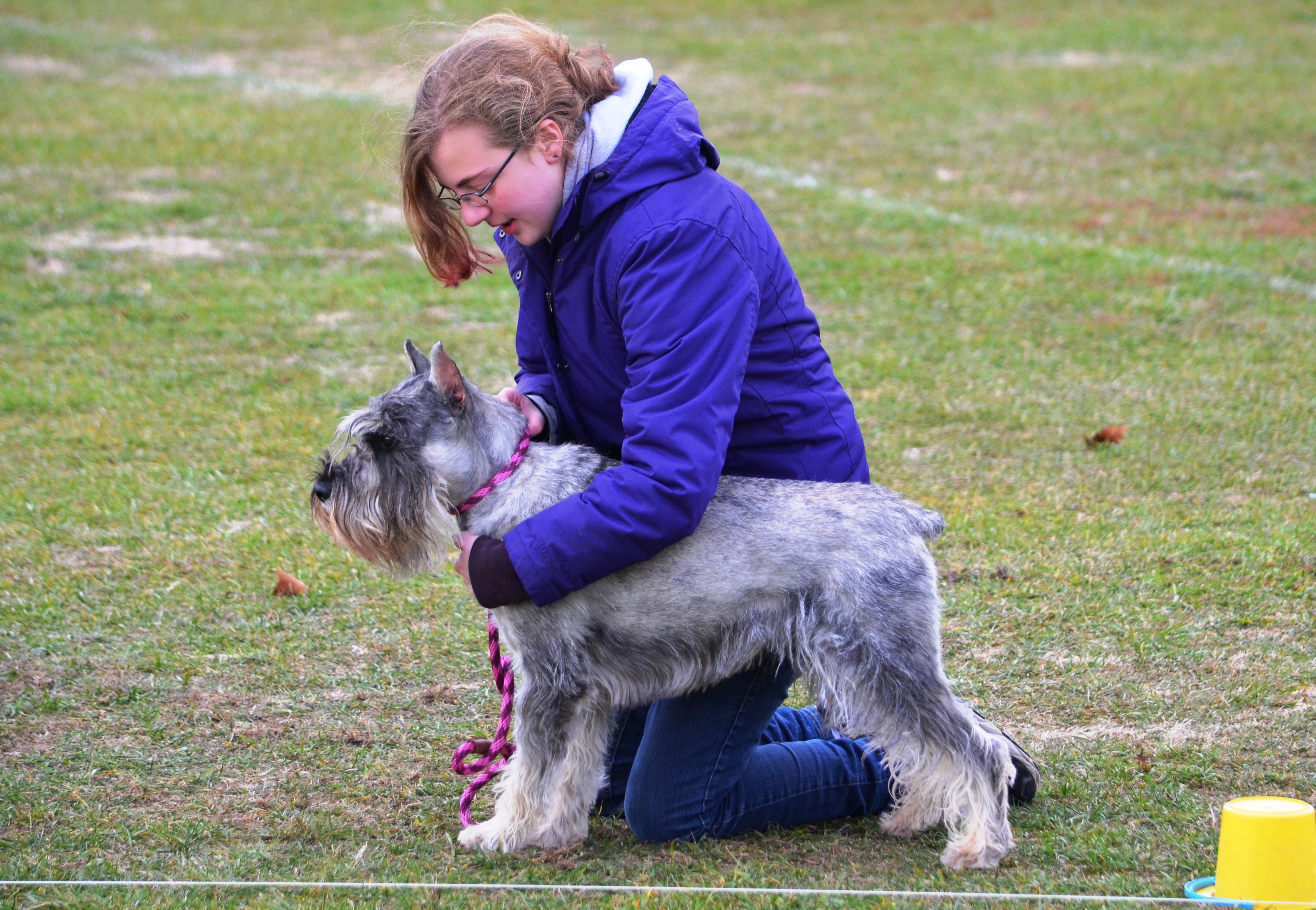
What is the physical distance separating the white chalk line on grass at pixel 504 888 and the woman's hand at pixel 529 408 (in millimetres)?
1334

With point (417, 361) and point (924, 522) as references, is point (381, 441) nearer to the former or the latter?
point (417, 361)

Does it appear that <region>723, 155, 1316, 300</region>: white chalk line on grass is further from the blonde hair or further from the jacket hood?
the blonde hair

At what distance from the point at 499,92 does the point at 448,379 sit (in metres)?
0.80

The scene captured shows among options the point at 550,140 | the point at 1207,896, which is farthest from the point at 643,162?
the point at 1207,896

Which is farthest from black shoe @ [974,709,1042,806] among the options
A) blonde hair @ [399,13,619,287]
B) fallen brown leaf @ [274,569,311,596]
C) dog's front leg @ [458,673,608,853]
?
fallen brown leaf @ [274,569,311,596]

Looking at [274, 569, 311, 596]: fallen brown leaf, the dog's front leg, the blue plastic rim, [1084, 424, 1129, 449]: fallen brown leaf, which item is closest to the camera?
the blue plastic rim

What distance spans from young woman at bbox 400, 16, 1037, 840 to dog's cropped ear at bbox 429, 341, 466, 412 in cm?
39

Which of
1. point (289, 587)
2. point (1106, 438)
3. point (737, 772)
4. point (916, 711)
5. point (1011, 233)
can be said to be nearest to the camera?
point (916, 711)

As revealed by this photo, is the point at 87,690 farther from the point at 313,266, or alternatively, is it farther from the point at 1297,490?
the point at 313,266

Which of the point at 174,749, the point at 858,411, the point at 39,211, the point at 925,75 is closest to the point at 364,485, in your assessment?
the point at 174,749

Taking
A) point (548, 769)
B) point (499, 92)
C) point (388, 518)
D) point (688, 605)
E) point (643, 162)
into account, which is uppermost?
point (499, 92)

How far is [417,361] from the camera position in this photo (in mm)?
3818

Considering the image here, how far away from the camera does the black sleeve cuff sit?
3551mm

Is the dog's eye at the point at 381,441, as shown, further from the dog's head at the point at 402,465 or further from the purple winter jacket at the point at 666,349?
the purple winter jacket at the point at 666,349
